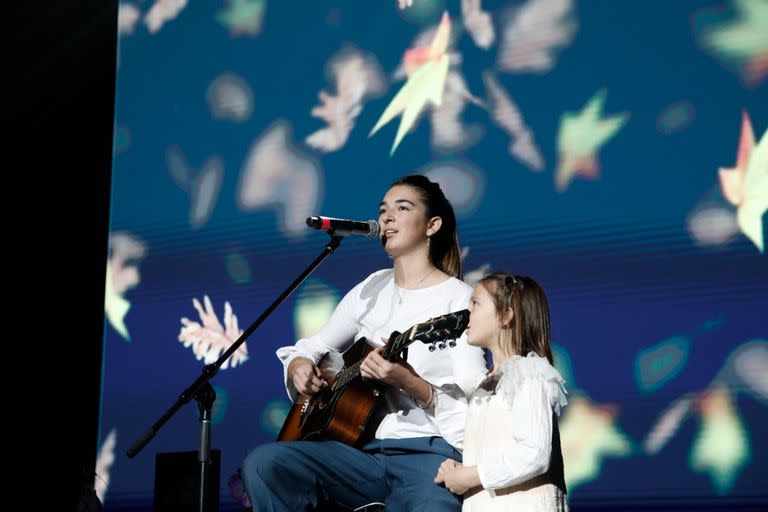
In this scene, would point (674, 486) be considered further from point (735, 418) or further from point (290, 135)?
point (290, 135)

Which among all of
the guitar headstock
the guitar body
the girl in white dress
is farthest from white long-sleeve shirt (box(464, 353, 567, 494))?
the guitar body

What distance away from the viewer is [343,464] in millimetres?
2400

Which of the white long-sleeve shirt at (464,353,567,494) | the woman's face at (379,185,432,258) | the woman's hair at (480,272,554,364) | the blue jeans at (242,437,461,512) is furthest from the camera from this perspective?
the woman's face at (379,185,432,258)

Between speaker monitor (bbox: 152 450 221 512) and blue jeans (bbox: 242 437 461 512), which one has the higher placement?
blue jeans (bbox: 242 437 461 512)

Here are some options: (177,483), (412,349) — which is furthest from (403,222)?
(177,483)

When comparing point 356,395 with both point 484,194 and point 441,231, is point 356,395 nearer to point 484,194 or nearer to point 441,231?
point 441,231

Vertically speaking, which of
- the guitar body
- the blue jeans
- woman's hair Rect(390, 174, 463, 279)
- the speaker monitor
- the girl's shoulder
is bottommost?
the speaker monitor

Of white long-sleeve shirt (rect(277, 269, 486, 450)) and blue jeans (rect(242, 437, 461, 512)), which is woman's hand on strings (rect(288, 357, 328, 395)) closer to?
white long-sleeve shirt (rect(277, 269, 486, 450))

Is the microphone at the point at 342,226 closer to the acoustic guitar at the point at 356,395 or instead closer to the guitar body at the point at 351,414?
the acoustic guitar at the point at 356,395

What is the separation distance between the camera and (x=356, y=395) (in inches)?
98.5

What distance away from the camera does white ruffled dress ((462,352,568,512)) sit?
6.54 ft

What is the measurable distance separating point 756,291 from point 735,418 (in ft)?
1.32

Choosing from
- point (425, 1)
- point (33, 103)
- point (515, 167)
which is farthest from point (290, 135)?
point (33, 103)

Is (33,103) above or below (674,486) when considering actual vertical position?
above
